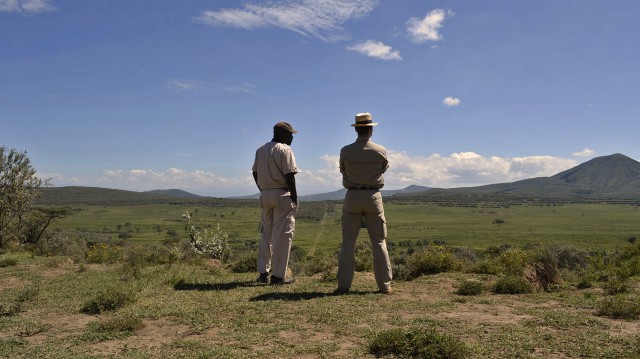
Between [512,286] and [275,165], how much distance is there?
197 inches

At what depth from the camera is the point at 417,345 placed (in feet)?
15.1

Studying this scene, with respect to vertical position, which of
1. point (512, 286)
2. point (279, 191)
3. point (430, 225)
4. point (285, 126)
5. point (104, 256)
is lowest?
point (430, 225)

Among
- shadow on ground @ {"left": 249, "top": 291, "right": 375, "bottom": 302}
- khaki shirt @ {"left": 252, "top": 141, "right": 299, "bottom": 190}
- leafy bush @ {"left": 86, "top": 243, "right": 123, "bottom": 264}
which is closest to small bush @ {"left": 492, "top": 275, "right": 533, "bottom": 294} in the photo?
shadow on ground @ {"left": 249, "top": 291, "right": 375, "bottom": 302}

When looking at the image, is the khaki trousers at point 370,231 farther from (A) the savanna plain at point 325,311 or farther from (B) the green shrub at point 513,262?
(B) the green shrub at point 513,262

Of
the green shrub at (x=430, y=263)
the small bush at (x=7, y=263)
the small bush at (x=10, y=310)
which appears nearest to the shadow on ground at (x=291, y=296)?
the green shrub at (x=430, y=263)

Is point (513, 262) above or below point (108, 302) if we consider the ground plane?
above

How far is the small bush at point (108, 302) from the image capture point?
22.3 ft

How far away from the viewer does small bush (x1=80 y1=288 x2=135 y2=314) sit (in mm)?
6792

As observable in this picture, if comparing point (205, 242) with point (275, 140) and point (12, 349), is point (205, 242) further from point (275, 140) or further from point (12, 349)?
point (12, 349)

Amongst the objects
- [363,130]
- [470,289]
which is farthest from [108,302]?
[470,289]

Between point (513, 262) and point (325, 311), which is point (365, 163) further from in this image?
point (513, 262)

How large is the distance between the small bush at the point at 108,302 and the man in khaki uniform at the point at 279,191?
9.35 feet

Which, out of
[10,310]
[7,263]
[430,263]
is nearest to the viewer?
[10,310]

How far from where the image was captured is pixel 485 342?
498 cm
